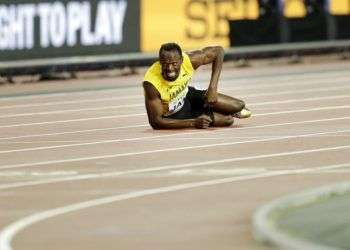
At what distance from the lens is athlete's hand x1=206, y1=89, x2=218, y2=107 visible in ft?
43.3

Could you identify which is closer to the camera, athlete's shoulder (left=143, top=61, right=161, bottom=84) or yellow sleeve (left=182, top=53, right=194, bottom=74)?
athlete's shoulder (left=143, top=61, right=161, bottom=84)

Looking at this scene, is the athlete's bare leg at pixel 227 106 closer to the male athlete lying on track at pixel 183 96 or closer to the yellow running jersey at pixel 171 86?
the male athlete lying on track at pixel 183 96

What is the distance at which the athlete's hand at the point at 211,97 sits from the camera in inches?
519

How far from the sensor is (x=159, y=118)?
1316cm

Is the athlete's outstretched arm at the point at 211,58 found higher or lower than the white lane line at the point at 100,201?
higher

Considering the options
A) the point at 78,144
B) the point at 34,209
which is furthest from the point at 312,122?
the point at 34,209

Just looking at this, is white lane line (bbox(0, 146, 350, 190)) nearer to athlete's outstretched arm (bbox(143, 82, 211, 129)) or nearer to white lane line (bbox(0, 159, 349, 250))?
Answer: white lane line (bbox(0, 159, 349, 250))

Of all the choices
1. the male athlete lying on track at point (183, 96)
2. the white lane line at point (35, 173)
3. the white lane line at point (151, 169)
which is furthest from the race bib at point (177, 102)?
the white lane line at point (35, 173)

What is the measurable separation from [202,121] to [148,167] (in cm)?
257

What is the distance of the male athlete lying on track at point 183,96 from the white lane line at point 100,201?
9.41 feet

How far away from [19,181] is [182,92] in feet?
11.3

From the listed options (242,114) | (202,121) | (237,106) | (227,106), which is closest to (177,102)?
(202,121)

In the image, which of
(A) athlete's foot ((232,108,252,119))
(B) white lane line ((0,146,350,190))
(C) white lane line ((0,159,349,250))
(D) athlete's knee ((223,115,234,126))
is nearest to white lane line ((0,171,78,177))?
(B) white lane line ((0,146,350,190))

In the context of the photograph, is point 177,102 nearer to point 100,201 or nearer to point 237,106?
point 237,106
